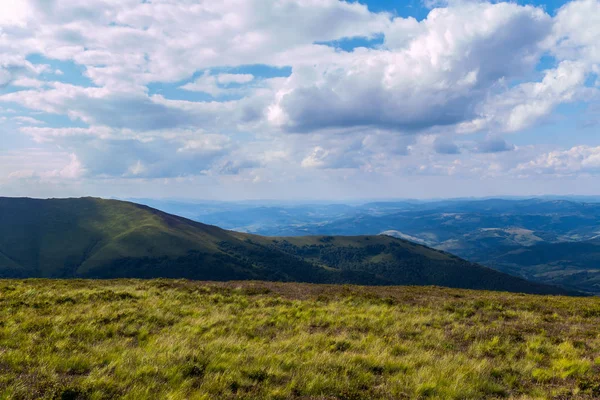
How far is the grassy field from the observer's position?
9375 millimetres

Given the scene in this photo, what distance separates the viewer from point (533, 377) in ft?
37.1

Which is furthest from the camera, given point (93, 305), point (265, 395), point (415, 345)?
point (93, 305)

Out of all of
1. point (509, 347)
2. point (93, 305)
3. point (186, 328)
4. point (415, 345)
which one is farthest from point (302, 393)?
point (93, 305)

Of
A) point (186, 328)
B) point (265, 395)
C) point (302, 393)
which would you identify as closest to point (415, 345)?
point (302, 393)

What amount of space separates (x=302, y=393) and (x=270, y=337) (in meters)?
5.76

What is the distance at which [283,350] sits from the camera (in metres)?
12.7

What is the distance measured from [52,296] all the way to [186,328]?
36.4ft

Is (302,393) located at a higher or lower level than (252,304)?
higher

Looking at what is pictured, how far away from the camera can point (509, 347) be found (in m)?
14.3

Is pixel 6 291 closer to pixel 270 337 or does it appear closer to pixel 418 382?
pixel 270 337

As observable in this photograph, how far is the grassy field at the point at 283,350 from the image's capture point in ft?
30.8

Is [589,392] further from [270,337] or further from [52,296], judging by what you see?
[52,296]

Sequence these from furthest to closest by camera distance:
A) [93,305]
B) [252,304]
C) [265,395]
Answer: [252,304] → [93,305] → [265,395]

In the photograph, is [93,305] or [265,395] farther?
[93,305]
